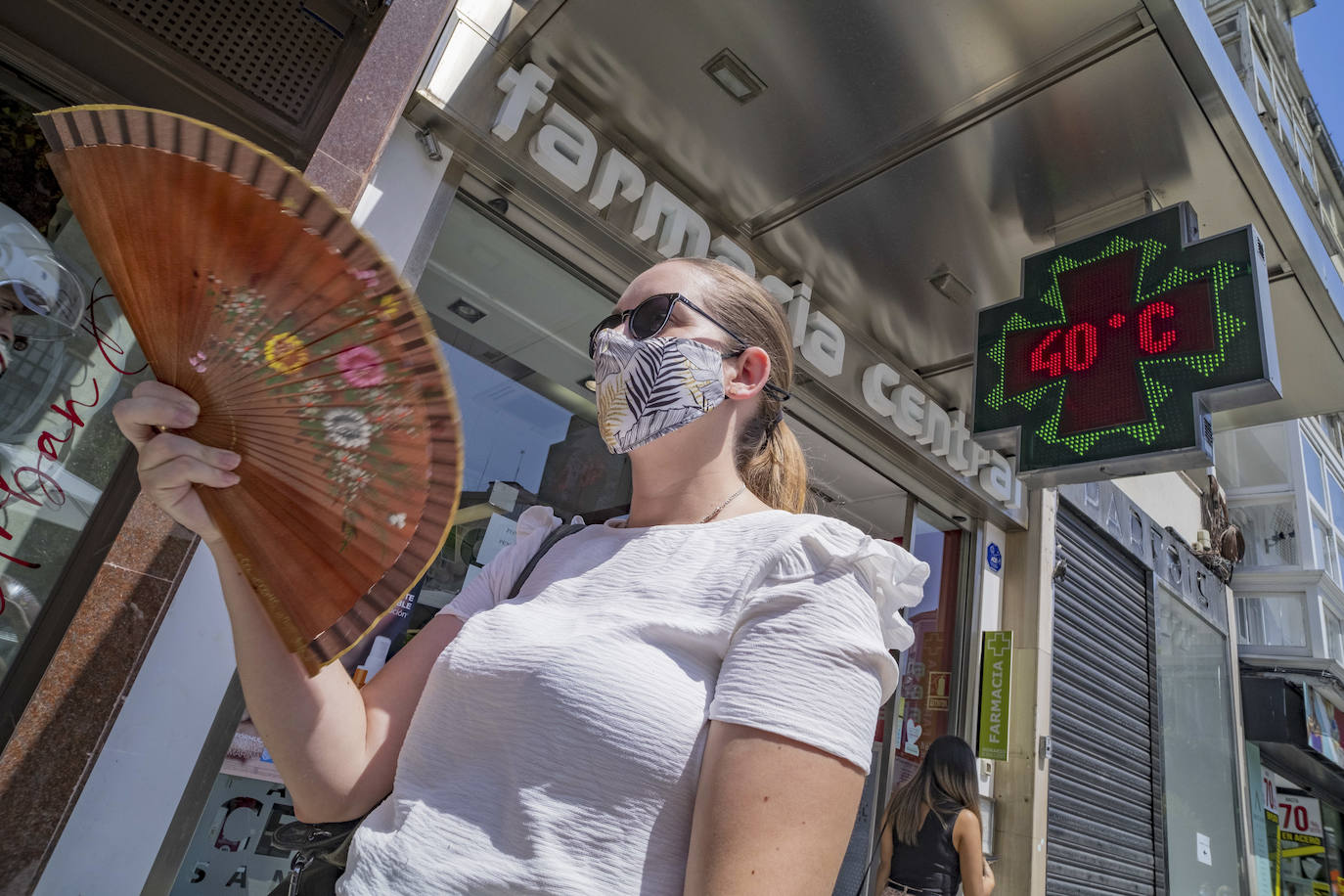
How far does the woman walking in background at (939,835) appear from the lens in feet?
13.8

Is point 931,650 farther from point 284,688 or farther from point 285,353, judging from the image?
point 285,353

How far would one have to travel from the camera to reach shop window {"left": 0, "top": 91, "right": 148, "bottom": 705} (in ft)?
8.82

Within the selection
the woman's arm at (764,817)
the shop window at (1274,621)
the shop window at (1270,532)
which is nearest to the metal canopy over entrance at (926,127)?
the woman's arm at (764,817)

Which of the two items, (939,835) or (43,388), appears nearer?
(43,388)

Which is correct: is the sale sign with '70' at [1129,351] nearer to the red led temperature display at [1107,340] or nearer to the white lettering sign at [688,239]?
the red led temperature display at [1107,340]

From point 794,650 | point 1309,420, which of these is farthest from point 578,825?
point 1309,420

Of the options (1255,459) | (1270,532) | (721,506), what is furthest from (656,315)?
(1270,532)

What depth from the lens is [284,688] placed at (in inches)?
38.9

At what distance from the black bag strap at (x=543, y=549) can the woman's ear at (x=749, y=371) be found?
37cm

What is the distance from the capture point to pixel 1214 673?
9.78m

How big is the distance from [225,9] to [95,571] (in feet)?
7.37

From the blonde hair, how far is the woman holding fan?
303 mm

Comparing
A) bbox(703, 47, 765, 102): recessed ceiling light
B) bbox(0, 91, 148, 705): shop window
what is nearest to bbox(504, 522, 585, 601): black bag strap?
bbox(0, 91, 148, 705): shop window

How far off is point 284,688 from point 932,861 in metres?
4.22
